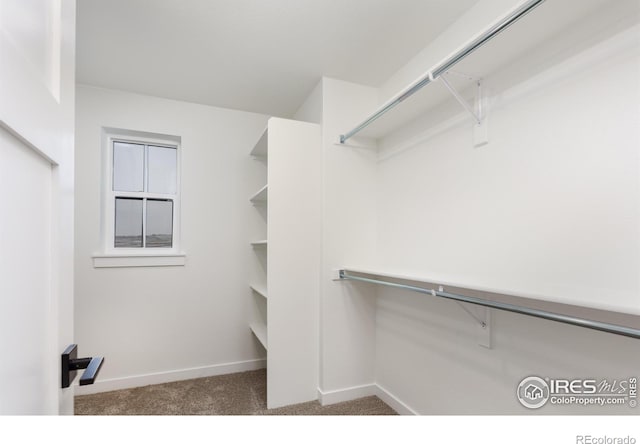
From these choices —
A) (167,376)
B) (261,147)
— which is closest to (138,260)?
(167,376)

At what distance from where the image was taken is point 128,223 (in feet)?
8.28

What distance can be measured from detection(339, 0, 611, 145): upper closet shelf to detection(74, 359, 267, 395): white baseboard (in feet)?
7.92

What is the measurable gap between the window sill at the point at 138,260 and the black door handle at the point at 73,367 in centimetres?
193

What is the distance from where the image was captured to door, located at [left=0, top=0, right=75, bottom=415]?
1.43ft

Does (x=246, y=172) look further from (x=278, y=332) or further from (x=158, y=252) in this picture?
(x=278, y=332)

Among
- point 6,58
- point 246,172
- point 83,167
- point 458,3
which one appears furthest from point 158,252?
point 458,3

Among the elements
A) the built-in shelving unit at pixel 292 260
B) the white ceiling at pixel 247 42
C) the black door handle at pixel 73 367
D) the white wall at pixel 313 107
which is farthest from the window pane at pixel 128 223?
the black door handle at pixel 73 367

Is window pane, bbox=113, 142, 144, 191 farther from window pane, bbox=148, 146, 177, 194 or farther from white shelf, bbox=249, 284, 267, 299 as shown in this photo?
white shelf, bbox=249, 284, 267, 299

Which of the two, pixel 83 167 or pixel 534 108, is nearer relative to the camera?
pixel 534 108

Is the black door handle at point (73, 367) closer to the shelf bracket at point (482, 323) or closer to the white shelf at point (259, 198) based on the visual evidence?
the shelf bracket at point (482, 323)

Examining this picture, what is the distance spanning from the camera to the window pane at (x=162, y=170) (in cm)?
260

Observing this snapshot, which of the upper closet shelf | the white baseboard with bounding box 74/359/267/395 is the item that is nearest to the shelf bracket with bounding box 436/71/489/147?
the upper closet shelf
